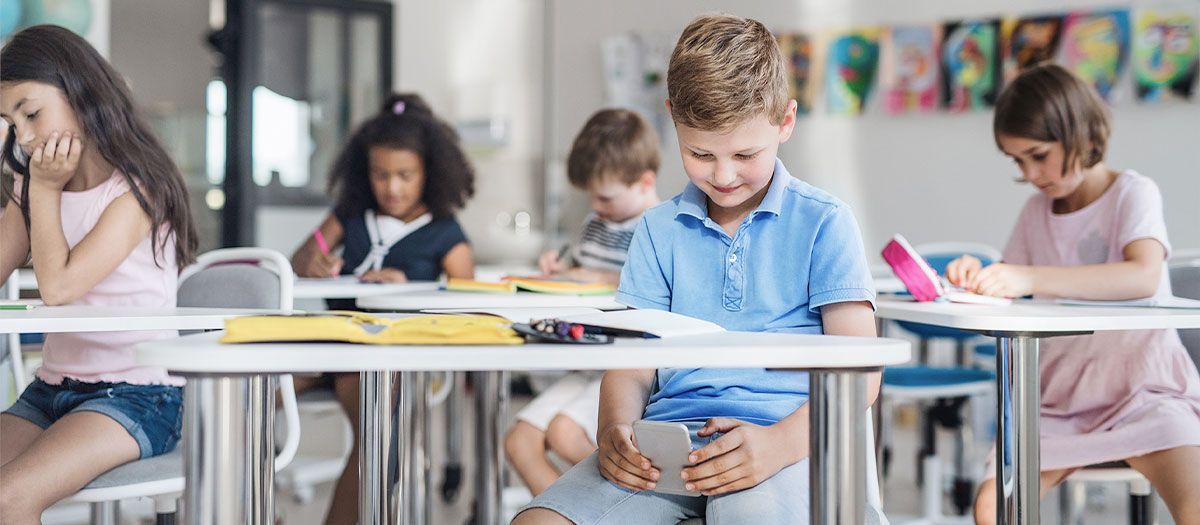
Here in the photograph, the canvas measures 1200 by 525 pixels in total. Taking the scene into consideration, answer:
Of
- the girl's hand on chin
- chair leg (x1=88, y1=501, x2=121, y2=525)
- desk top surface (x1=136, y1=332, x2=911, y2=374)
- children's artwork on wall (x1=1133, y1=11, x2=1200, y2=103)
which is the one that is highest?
children's artwork on wall (x1=1133, y1=11, x2=1200, y2=103)

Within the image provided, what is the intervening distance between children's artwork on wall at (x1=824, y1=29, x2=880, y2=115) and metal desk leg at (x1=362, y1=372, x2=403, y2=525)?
3505mm

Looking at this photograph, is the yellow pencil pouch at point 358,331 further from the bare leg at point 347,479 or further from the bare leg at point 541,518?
the bare leg at point 347,479

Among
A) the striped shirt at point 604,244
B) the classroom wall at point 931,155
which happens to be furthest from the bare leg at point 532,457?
the classroom wall at point 931,155

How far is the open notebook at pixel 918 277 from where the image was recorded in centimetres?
159

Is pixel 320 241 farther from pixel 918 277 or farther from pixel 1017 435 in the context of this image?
pixel 1017 435

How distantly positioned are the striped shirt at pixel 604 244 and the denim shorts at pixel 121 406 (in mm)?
1014

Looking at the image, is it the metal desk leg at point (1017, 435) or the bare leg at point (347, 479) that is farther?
the bare leg at point (347, 479)

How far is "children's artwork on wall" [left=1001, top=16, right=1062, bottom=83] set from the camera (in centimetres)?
409

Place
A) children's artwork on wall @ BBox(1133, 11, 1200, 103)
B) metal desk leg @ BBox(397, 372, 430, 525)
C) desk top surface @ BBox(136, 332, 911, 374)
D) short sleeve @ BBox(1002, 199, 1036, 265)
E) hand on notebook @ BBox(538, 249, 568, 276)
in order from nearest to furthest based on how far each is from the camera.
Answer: desk top surface @ BBox(136, 332, 911, 374) → metal desk leg @ BBox(397, 372, 430, 525) → short sleeve @ BBox(1002, 199, 1036, 265) → hand on notebook @ BBox(538, 249, 568, 276) → children's artwork on wall @ BBox(1133, 11, 1200, 103)

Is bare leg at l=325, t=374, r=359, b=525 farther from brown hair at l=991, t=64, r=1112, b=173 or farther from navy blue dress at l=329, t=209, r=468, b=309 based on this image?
brown hair at l=991, t=64, r=1112, b=173

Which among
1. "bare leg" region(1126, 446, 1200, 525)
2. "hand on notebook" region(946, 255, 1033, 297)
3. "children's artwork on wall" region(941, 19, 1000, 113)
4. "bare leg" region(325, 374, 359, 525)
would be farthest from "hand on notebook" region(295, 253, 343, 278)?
"children's artwork on wall" region(941, 19, 1000, 113)

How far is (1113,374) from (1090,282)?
0.48ft

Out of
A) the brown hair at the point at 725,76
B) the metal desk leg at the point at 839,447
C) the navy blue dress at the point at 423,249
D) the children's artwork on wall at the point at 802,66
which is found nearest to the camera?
the metal desk leg at the point at 839,447

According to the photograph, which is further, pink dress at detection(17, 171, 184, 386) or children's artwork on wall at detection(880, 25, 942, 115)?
children's artwork on wall at detection(880, 25, 942, 115)
